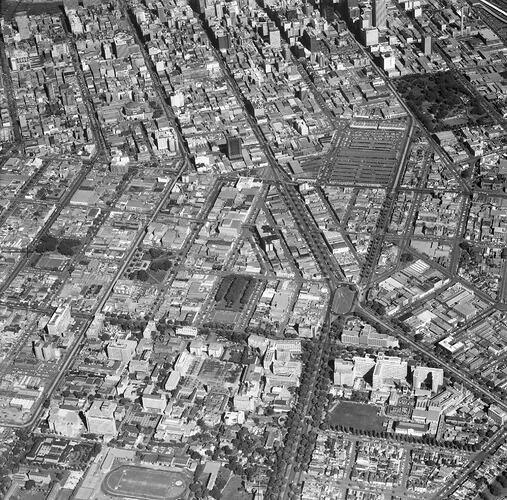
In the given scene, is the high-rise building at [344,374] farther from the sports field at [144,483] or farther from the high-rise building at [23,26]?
the high-rise building at [23,26]

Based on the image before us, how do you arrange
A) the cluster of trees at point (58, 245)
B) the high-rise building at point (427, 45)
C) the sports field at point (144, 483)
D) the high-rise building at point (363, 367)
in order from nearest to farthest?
1. the sports field at point (144, 483)
2. the high-rise building at point (363, 367)
3. the cluster of trees at point (58, 245)
4. the high-rise building at point (427, 45)

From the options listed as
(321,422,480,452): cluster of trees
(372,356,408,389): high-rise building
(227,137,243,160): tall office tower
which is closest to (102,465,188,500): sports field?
(321,422,480,452): cluster of trees

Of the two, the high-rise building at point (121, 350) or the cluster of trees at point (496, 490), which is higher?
the cluster of trees at point (496, 490)

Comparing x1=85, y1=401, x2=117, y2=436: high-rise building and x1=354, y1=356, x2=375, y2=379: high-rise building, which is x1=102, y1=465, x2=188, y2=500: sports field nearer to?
x1=85, y1=401, x2=117, y2=436: high-rise building

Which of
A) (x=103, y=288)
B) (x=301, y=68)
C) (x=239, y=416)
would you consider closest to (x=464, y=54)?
(x=301, y=68)

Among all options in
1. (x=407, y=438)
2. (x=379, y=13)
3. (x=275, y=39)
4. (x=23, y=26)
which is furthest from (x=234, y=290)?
(x=23, y=26)

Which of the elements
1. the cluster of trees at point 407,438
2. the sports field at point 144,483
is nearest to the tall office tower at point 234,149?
the cluster of trees at point 407,438
